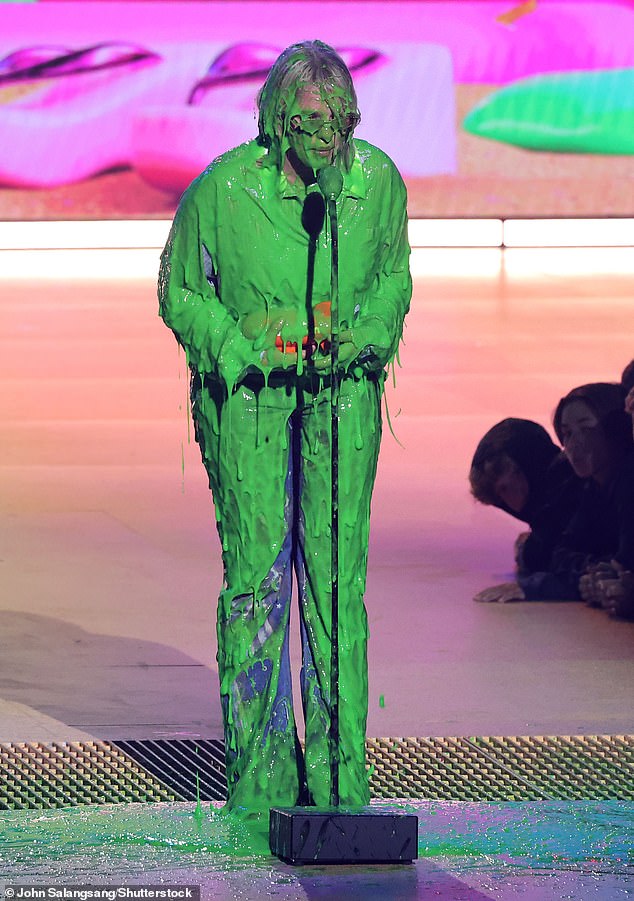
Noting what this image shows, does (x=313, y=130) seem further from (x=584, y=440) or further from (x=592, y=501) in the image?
(x=592, y=501)

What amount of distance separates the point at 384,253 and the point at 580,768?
148cm

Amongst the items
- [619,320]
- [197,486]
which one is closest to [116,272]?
[619,320]

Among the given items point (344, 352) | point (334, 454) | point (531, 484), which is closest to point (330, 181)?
point (344, 352)

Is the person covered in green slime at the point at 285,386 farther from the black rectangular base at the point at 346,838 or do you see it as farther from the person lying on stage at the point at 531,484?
the person lying on stage at the point at 531,484

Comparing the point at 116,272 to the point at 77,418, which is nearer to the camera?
the point at 77,418

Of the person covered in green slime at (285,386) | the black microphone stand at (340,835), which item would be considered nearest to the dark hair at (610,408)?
the person covered in green slime at (285,386)

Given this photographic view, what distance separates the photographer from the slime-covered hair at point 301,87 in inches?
154

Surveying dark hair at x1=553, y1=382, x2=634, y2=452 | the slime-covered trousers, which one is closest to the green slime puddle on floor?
the slime-covered trousers

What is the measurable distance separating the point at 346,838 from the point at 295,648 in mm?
2421

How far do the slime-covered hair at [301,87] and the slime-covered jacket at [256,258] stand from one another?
0.06 meters

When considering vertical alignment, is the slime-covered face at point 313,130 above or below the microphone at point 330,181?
above

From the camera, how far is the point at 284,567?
13.4ft

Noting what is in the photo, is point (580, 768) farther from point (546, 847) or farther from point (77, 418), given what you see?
point (77, 418)

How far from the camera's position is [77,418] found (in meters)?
11.9
